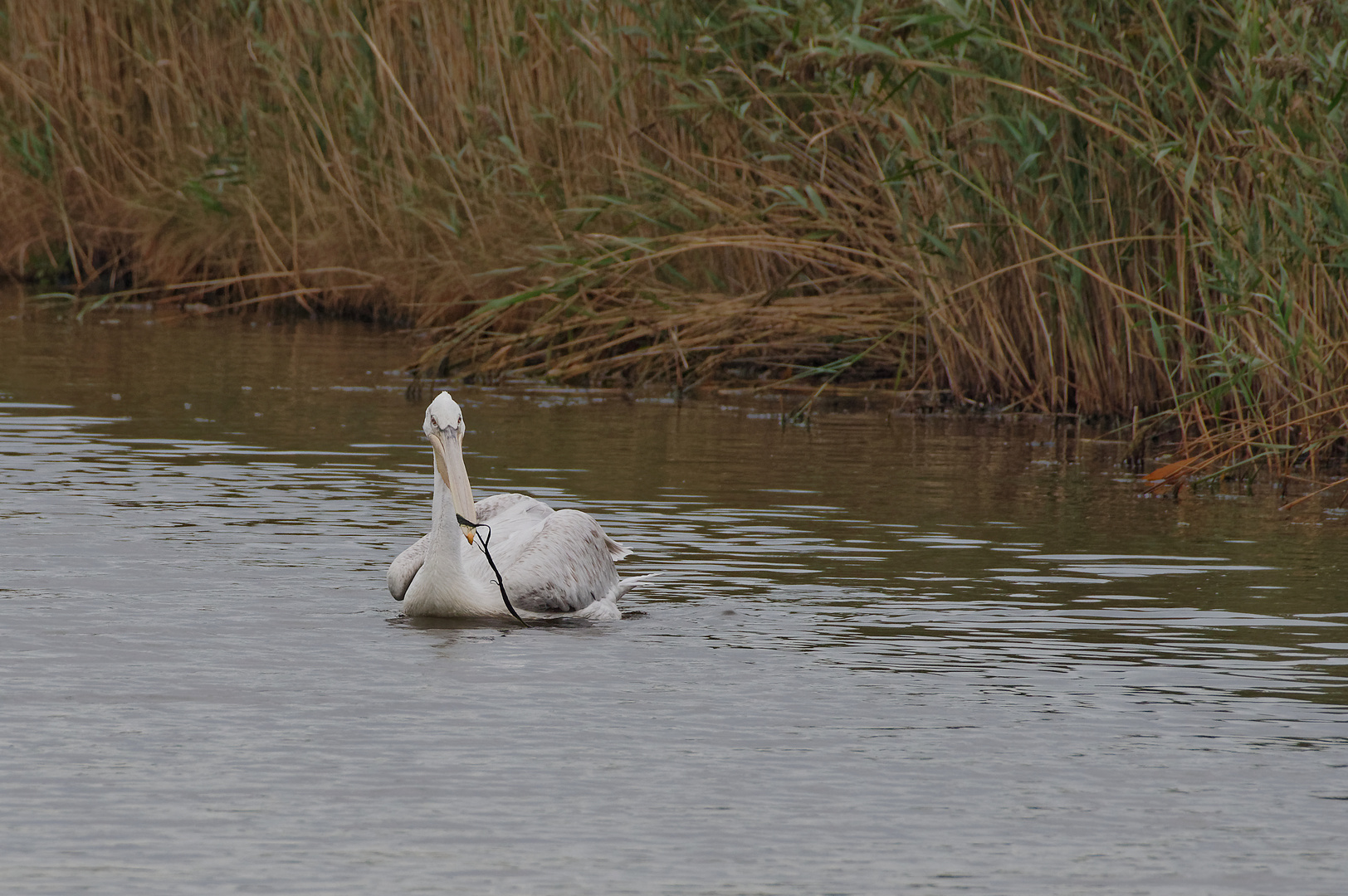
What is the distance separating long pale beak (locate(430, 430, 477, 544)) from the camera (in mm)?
7102

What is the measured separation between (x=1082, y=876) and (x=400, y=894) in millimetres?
1255

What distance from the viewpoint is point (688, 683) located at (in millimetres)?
6016

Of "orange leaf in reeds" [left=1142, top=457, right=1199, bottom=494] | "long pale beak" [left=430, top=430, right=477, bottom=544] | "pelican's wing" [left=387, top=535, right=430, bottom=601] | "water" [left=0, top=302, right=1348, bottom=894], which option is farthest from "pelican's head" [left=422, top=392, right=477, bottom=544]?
"orange leaf in reeds" [left=1142, top=457, right=1199, bottom=494]

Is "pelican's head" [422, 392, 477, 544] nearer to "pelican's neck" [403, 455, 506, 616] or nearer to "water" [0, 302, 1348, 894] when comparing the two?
"pelican's neck" [403, 455, 506, 616]

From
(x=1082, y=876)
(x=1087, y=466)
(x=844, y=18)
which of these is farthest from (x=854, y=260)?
(x=1082, y=876)

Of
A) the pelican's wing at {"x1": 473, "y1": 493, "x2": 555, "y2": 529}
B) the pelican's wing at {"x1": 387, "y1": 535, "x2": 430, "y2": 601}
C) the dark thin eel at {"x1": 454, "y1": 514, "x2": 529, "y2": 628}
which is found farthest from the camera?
the pelican's wing at {"x1": 473, "y1": 493, "x2": 555, "y2": 529}

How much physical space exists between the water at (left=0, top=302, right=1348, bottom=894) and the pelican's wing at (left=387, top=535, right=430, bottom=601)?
7cm

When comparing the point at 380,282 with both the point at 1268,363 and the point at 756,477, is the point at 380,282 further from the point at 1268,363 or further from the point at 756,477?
the point at 1268,363

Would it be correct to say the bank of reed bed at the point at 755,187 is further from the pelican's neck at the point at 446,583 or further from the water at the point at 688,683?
the pelican's neck at the point at 446,583

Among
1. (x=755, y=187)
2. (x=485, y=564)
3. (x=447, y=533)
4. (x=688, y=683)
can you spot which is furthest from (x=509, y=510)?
(x=755, y=187)

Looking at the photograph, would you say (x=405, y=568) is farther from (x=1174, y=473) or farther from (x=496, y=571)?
(x=1174, y=473)

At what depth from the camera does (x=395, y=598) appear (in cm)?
725

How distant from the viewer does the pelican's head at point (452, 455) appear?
7.11 metres

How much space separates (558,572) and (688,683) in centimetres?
126
